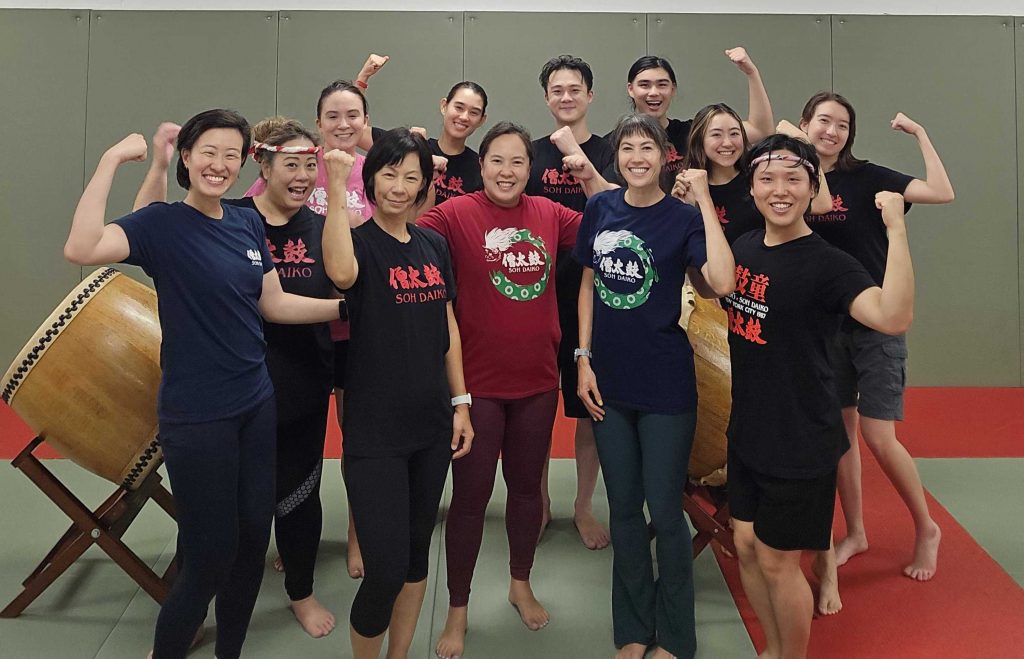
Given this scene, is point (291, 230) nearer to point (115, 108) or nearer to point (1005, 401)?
point (115, 108)

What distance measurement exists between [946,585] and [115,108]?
5296mm

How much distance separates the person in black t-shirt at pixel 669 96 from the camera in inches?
117

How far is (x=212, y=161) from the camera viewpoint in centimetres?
190

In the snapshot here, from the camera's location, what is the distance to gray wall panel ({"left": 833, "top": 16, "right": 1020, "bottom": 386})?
5.24m

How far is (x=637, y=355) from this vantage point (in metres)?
2.23

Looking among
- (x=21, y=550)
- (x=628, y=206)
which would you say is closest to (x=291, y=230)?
A: (x=628, y=206)

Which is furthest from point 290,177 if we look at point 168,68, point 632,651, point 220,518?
point 168,68

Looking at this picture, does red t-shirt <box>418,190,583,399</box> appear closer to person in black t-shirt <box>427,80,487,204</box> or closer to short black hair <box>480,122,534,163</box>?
short black hair <box>480,122,534,163</box>

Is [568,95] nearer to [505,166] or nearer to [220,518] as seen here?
[505,166]

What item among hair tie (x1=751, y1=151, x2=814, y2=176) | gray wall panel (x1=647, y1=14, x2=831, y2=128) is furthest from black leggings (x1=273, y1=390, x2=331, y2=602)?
gray wall panel (x1=647, y1=14, x2=831, y2=128)

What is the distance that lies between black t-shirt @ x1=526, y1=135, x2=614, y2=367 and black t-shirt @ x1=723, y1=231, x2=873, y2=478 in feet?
2.90

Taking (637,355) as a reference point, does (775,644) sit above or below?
below

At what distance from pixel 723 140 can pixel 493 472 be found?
1.30m

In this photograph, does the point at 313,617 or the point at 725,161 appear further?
the point at 725,161
